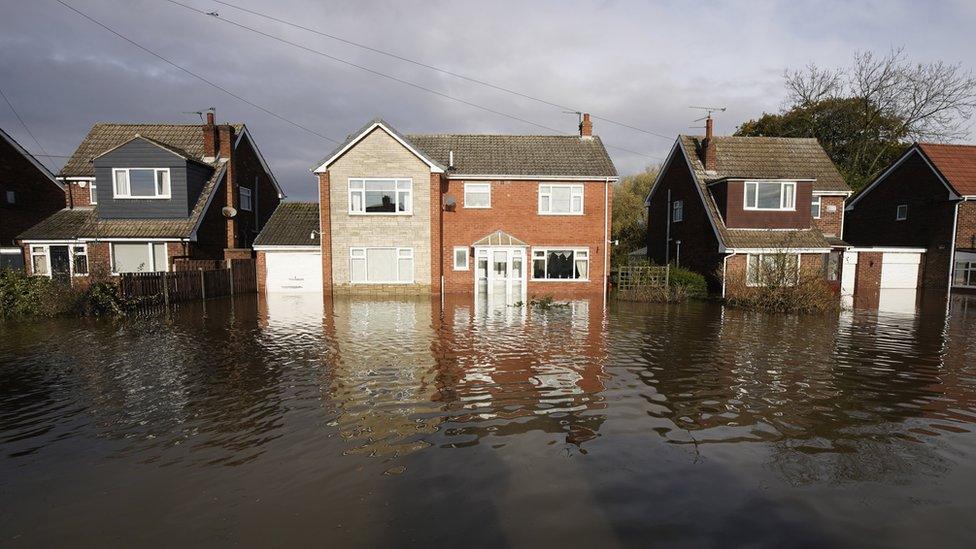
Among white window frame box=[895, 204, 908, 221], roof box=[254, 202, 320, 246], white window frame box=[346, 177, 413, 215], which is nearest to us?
white window frame box=[346, 177, 413, 215]

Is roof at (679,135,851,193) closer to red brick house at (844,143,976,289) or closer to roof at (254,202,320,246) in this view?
red brick house at (844,143,976,289)

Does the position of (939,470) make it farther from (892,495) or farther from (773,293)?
(773,293)

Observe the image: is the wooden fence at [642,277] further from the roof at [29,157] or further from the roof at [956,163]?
the roof at [29,157]

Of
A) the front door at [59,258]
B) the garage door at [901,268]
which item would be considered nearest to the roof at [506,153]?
the front door at [59,258]

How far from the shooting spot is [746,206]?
24156 mm

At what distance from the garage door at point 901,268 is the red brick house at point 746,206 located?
5073 mm

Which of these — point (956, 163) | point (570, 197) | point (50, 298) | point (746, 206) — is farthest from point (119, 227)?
point (956, 163)

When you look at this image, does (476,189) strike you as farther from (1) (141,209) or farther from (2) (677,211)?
(1) (141,209)

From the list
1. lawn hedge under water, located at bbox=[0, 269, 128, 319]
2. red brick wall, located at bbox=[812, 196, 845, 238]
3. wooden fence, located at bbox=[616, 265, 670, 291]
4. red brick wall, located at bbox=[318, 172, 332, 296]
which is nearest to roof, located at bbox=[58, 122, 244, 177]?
red brick wall, located at bbox=[318, 172, 332, 296]

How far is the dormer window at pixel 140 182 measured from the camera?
23.8 meters

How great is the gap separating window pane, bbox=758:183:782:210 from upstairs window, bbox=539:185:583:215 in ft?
28.3

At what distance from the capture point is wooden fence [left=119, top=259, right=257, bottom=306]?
60.6ft

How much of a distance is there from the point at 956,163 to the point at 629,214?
2169 cm

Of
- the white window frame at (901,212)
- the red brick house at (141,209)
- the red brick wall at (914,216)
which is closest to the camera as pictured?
the red brick house at (141,209)
